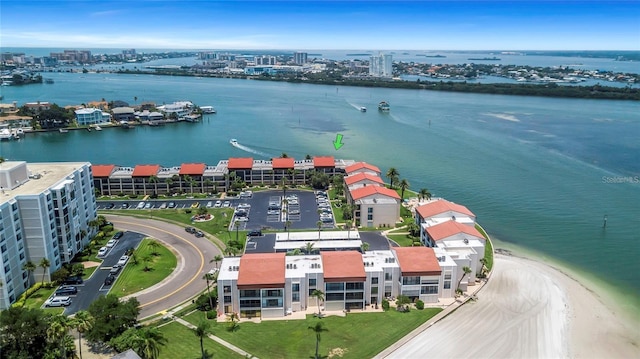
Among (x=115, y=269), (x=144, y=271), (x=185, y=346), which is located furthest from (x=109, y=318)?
(x=115, y=269)

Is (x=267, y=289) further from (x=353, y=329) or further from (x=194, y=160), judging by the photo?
(x=194, y=160)

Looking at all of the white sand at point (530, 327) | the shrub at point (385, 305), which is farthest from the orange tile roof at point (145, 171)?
the white sand at point (530, 327)

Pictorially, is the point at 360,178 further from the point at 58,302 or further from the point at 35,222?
the point at 58,302

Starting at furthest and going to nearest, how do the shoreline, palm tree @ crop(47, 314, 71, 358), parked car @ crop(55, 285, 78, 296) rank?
parked car @ crop(55, 285, 78, 296) < the shoreline < palm tree @ crop(47, 314, 71, 358)

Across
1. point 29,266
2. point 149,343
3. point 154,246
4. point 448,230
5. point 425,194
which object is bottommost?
point 154,246

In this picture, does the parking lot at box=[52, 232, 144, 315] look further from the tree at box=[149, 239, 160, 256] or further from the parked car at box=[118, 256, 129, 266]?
the tree at box=[149, 239, 160, 256]

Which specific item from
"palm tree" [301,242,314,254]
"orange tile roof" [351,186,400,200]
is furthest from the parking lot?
"orange tile roof" [351,186,400,200]
